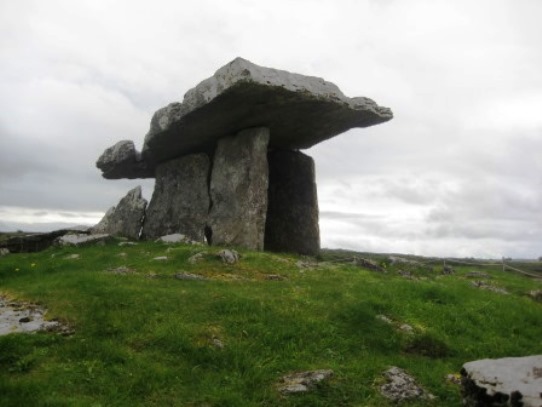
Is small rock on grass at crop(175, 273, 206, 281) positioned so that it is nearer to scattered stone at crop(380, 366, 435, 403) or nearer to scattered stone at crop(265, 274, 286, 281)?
scattered stone at crop(265, 274, 286, 281)

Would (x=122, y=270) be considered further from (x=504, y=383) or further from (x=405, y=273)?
(x=504, y=383)

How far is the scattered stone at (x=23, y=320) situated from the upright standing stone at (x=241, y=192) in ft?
40.4

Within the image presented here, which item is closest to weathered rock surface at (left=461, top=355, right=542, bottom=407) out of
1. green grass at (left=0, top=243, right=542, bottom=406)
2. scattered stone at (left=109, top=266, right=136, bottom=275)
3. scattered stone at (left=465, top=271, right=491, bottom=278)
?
green grass at (left=0, top=243, right=542, bottom=406)

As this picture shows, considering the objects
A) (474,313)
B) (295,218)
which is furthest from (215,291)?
(295,218)

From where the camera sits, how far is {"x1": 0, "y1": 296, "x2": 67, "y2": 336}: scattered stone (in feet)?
36.1

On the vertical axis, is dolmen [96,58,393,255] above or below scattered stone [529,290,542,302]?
above

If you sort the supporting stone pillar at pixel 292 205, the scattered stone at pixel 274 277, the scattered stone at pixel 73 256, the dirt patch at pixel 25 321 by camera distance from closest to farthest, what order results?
the dirt patch at pixel 25 321, the scattered stone at pixel 274 277, the scattered stone at pixel 73 256, the supporting stone pillar at pixel 292 205

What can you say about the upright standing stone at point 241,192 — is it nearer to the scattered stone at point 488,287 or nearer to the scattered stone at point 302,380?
the scattered stone at point 488,287

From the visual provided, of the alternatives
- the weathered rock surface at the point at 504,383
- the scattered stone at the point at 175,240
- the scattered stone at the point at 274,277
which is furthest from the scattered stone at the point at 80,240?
the weathered rock surface at the point at 504,383

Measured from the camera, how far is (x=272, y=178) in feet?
100

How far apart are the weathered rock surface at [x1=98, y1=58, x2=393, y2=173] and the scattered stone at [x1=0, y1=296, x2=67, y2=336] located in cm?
1128

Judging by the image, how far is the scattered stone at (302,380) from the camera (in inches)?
357

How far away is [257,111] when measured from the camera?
77.7 ft

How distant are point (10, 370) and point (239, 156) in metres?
17.6
